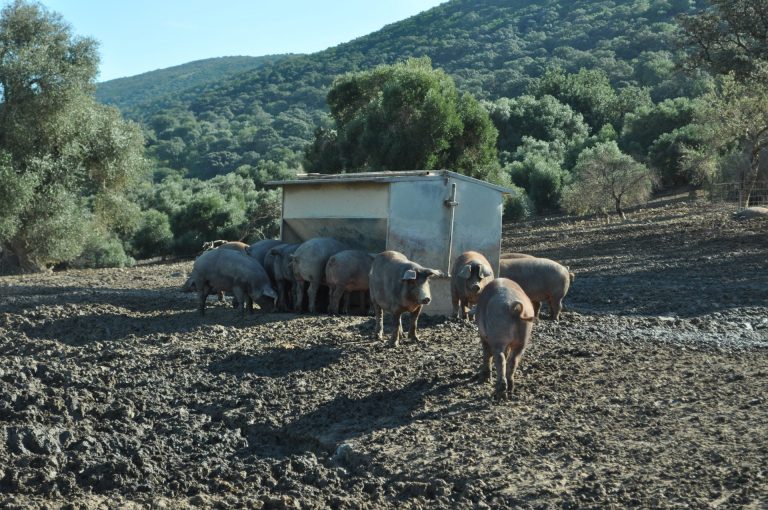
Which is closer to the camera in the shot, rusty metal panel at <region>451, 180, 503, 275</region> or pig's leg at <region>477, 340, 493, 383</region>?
pig's leg at <region>477, 340, 493, 383</region>

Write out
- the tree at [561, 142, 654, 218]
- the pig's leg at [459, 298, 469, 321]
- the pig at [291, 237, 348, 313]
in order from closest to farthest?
the pig's leg at [459, 298, 469, 321]
the pig at [291, 237, 348, 313]
the tree at [561, 142, 654, 218]

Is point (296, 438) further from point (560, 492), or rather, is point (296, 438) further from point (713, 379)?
point (713, 379)

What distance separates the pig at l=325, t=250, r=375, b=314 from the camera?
47.2ft

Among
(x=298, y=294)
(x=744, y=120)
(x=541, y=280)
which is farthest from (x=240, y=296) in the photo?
(x=744, y=120)

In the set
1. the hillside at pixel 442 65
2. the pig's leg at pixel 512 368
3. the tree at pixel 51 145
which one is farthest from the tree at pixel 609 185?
the hillside at pixel 442 65

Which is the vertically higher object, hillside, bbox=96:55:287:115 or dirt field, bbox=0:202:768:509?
hillside, bbox=96:55:287:115

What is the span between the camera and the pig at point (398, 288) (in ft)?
37.5

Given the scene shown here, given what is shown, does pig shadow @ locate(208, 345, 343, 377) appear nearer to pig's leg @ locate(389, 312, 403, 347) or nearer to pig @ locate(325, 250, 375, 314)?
pig's leg @ locate(389, 312, 403, 347)

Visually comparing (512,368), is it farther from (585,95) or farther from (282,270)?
(585,95)

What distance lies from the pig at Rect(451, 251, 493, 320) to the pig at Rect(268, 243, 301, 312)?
3.55 metres

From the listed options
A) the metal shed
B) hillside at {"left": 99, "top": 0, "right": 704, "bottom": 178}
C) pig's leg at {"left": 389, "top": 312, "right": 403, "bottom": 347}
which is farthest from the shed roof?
hillside at {"left": 99, "top": 0, "right": 704, "bottom": 178}

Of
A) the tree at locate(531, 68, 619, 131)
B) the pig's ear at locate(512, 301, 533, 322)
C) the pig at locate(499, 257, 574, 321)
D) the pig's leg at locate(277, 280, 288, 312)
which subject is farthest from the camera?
the tree at locate(531, 68, 619, 131)

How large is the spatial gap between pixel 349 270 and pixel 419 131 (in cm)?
1742

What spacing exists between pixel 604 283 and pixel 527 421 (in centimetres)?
1128
